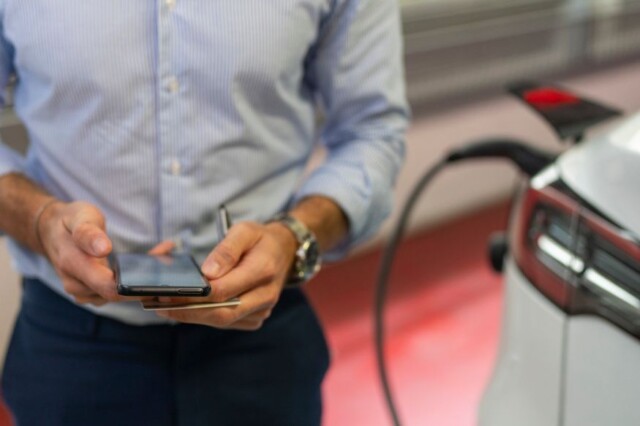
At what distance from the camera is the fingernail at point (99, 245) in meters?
0.65

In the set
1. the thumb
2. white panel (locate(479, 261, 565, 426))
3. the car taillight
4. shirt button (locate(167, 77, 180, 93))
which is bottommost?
white panel (locate(479, 261, 565, 426))

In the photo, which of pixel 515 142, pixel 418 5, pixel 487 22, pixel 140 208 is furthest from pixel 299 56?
pixel 487 22

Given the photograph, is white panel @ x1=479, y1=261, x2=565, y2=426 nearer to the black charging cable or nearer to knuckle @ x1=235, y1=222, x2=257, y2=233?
the black charging cable

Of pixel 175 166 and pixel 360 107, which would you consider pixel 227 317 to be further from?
pixel 360 107

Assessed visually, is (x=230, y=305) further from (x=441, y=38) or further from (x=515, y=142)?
(x=441, y=38)

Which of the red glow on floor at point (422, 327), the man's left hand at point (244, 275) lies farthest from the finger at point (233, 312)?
the red glow on floor at point (422, 327)

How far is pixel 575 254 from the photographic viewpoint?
818 millimetres

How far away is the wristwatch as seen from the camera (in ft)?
2.67

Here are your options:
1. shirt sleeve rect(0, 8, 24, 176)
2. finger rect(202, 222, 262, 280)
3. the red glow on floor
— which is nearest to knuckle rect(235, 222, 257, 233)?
finger rect(202, 222, 262, 280)

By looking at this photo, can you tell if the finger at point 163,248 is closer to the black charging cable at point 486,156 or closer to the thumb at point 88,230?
the thumb at point 88,230

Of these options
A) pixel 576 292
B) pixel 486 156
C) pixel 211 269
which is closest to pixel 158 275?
pixel 211 269

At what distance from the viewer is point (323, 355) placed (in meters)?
0.91

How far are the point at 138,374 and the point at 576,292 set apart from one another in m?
0.43

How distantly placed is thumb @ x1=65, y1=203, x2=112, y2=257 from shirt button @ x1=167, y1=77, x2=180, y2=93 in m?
0.15
